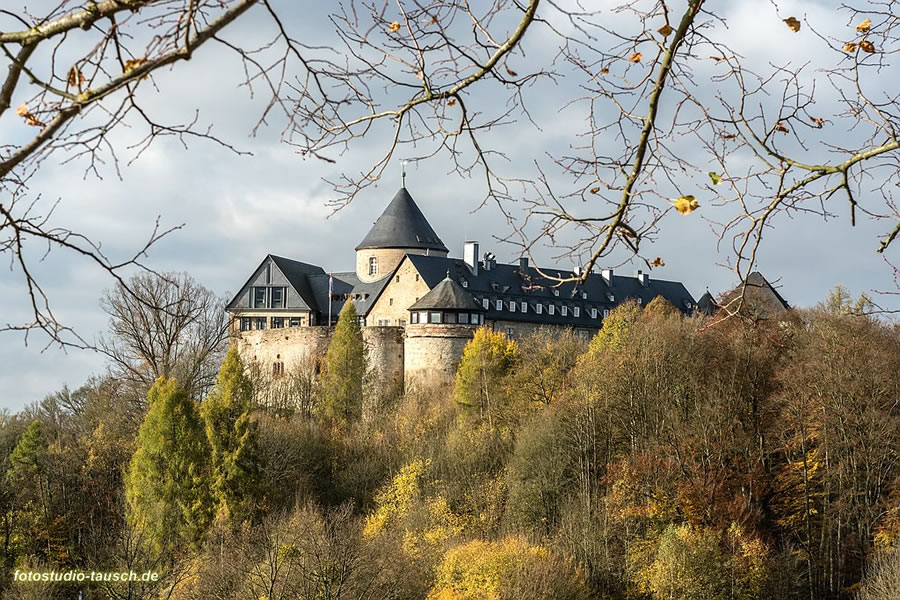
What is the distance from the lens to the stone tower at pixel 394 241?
51750 millimetres

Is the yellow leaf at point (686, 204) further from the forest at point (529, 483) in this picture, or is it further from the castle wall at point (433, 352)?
the castle wall at point (433, 352)

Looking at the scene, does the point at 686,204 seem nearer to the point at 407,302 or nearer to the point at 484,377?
the point at 484,377

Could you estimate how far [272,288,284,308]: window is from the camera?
50594 millimetres

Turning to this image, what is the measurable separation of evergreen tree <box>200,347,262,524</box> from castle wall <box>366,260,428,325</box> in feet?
38.0

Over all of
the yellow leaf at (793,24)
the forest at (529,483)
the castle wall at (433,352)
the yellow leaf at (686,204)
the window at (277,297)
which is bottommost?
the forest at (529,483)

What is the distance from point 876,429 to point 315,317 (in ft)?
91.5

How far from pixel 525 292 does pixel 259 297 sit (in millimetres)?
12018

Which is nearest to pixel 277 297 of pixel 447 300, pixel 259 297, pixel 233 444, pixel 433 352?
pixel 259 297

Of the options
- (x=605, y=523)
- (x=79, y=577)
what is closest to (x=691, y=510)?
(x=605, y=523)

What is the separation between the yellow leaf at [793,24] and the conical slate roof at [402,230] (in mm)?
46604

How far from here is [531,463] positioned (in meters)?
31.5

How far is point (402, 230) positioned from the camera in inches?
2053

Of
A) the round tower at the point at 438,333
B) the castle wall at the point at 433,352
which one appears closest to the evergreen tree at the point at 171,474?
the castle wall at the point at 433,352

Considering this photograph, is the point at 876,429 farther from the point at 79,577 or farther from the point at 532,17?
the point at 532,17
